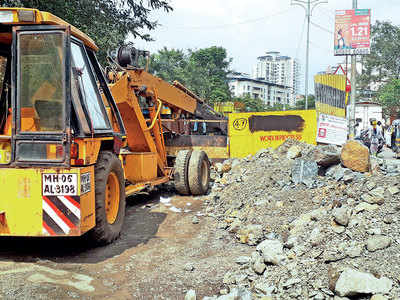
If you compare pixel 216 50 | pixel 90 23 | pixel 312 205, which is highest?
pixel 216 50

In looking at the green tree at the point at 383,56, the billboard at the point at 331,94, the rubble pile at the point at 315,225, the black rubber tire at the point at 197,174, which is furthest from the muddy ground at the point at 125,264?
the green tree at the point at 383,56

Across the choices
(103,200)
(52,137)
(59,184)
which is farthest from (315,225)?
(52,137)

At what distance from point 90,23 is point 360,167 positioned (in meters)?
8.12

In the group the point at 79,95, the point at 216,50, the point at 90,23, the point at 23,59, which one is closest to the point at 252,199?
the point at 79,95

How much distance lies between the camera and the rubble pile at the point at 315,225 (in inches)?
131

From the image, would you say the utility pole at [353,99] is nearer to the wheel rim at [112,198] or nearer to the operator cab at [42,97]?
the wheel rim at [112,198]

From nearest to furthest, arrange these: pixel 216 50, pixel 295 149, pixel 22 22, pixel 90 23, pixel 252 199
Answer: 1. pixel 22 22
2. pixel 252 199
3. pixel 295 149
4. pixel 90 23
5. pixel 216 50

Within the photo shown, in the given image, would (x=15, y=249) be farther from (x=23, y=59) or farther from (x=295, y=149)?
(x=295, y=149)

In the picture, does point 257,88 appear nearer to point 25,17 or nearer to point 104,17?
point 104,17

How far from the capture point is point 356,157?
5.80 m

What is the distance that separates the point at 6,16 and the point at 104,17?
748 centimetres

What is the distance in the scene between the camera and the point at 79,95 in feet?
13.7

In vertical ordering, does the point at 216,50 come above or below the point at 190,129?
above

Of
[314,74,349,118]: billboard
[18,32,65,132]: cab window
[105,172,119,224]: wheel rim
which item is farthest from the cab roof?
[314,74,349,118]: billboard
